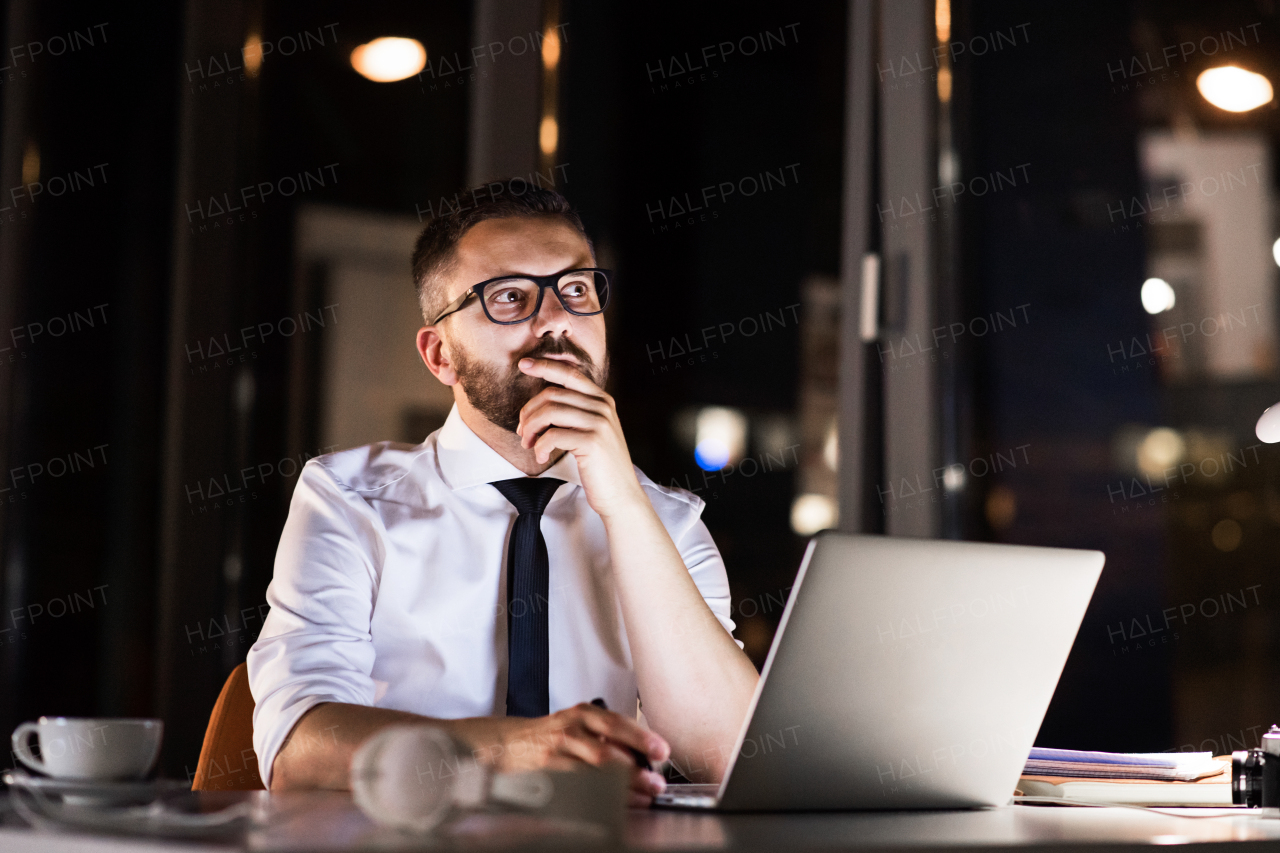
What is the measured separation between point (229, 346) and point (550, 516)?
6.77 ft

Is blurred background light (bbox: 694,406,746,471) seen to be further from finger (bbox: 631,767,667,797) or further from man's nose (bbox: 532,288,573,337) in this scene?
finger (bbox: 631,767,667,797)

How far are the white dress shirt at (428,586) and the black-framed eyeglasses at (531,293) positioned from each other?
0.20 meters

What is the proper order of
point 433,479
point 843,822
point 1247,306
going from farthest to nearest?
point 1247,306
point 433,479
point 843,822

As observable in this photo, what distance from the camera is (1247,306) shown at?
2592 millimetres

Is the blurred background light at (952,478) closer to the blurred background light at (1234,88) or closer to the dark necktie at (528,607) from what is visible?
the blurred background light at (1234,88)

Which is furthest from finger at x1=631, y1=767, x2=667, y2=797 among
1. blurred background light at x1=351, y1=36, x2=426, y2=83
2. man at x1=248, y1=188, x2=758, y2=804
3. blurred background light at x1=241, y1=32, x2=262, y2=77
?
→ blurred background light at x1=241, y1=32, x2=262, y2=77

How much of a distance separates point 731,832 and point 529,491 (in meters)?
1.02

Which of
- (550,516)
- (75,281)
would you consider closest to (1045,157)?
(550,516)

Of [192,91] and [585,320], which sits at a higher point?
[192,91]

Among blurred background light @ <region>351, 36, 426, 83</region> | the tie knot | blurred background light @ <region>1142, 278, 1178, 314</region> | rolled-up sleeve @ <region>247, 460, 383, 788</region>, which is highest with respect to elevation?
blurred background light @ <region>351, 36, 426, 83</region>

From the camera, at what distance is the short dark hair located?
2.01 meters

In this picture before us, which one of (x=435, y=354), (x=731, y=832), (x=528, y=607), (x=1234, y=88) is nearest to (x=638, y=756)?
(x=731, y=832)

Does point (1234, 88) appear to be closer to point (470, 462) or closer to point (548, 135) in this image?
point (548, 135)

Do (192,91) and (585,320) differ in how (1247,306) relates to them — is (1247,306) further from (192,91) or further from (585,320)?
(192,91)
